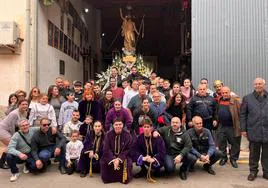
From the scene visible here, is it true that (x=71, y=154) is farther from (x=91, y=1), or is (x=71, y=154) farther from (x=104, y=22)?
(x=104, y=22)

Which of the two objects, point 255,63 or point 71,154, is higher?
point 255,63

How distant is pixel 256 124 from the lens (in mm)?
5754

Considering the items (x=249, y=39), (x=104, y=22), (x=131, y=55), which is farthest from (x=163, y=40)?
(x=249, y=39)

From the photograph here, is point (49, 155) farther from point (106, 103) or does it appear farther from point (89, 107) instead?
point (106, 103)

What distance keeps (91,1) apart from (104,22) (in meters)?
5.83

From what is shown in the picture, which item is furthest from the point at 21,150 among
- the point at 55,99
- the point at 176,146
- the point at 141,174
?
the point at 176,146

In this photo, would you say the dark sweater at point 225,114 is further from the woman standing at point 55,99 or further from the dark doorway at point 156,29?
the dark doorway at point 156,29

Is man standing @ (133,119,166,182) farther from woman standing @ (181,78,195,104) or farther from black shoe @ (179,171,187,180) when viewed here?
woman standing @ (181,78,195,104)

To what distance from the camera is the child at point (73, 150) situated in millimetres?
6257

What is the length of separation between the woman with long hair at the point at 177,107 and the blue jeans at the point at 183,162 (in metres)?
1.07

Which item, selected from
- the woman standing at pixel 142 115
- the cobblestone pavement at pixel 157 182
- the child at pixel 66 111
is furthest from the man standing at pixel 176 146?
the child at pixel 66 111

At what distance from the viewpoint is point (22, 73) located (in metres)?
9.27

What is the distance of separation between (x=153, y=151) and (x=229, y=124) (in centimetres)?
192

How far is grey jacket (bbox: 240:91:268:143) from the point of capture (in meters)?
5.71
